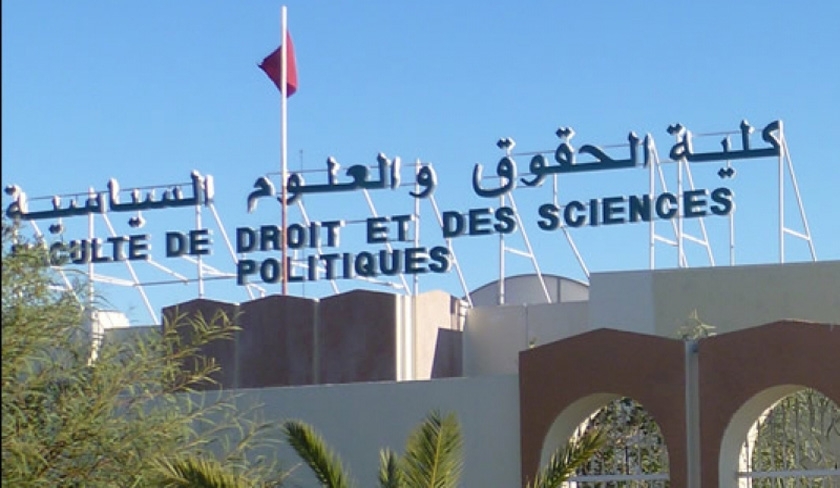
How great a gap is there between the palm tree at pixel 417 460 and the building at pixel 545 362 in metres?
4.94

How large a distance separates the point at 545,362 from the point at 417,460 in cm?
612

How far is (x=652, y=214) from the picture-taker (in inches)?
1102

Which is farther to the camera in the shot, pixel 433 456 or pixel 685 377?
pixel 685 377

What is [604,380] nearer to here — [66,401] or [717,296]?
[717,296]

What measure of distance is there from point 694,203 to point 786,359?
8943mm

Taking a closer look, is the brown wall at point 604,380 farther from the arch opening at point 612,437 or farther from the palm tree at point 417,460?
the palm tree at point 417,460

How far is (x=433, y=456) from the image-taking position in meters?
14.9

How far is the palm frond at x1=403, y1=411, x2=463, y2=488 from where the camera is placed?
14867 millimetres

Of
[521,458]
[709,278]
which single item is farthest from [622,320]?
[521,458]

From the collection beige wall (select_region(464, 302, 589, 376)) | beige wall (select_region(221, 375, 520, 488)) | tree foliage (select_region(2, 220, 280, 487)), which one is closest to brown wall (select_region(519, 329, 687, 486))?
beige wall (select_region(221, 375, 520, 488))

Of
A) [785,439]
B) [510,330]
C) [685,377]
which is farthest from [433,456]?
[510,330]

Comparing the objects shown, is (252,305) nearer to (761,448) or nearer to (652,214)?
(652,214)

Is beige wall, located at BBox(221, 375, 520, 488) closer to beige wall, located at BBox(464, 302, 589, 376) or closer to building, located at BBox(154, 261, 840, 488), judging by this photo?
building, located at BBox(154, 261, 840, 488)

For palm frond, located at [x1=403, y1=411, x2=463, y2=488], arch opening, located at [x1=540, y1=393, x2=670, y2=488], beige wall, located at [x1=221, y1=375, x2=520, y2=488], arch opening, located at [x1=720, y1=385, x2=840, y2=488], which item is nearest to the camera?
palm frond, located at [x1=403, y1=411, x2=463, y2=488]
